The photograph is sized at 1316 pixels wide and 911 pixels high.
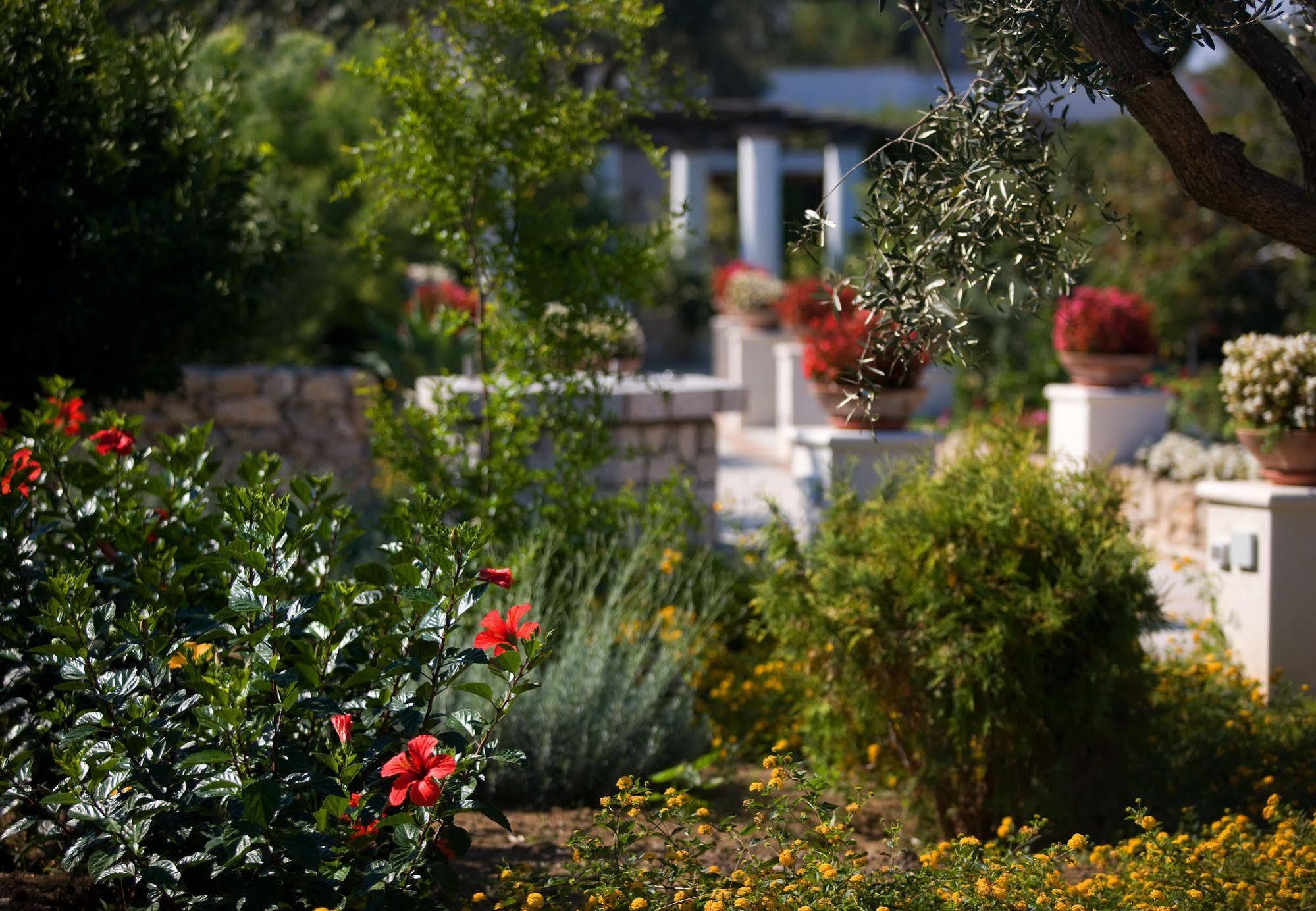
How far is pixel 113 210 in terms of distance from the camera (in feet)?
17.8

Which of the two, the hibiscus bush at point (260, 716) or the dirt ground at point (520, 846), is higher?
the hibiscus bush at point (260, 716)

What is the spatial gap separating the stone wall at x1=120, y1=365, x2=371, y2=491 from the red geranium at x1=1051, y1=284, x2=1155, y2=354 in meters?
4.76

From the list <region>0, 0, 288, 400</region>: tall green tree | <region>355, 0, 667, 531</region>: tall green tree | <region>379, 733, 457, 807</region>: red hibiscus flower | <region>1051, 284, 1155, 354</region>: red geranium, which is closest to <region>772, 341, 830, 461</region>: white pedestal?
<region>1051, 284, 1155, 354</region>: red geranium

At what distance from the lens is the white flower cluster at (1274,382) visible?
5.12 m

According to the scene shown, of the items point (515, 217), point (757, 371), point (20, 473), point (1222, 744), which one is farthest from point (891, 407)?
point (757, 371)

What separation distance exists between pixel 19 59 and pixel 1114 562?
4338 mm

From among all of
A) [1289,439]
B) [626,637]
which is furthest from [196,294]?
[1289,439]

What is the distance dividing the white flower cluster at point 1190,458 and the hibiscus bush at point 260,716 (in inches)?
246

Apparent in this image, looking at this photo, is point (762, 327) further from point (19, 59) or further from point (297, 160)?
point (19, 59)

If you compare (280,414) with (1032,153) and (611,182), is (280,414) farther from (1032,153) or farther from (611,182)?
(611,182)

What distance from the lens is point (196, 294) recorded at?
578 centimetres

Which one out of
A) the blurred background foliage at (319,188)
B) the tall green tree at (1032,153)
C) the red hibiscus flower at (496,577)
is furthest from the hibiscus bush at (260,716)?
the blurred background foliage at (319,188)

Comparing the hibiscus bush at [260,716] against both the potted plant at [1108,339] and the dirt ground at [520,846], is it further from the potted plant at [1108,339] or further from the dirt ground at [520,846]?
the potted plant at [1108,339]

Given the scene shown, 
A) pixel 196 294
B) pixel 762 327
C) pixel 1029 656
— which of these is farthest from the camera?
pixel 762 327
